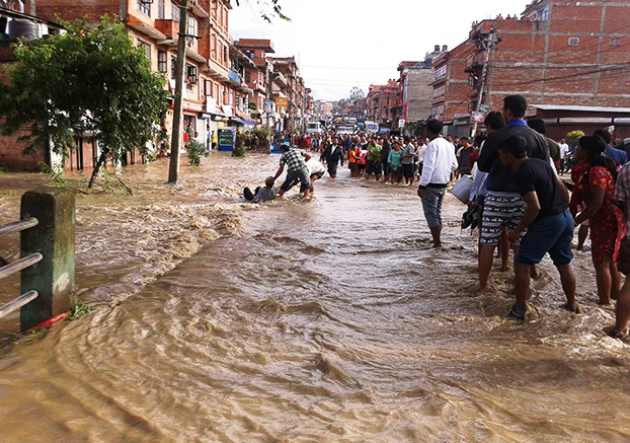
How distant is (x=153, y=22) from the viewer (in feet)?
89.7

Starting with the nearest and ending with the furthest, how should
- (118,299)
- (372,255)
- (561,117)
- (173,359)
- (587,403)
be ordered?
1. (587,403)
2. (173,359)
3. (118,299)
4. (372,255)
5. (561,117)

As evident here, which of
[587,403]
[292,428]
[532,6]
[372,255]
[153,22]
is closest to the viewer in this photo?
[292,428]

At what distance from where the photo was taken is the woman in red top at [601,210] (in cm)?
500

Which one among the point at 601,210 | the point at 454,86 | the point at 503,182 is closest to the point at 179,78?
the point at 503,182

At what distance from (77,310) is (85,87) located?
29.9 ft

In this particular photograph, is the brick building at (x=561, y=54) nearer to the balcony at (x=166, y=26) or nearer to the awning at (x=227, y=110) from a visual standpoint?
the awning at (x=227, y=110)

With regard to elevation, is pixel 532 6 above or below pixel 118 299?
above

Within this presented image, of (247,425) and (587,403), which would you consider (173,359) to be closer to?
(247,425)

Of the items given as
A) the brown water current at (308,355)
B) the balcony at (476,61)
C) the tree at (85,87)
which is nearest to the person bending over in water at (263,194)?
the tree at (85,87)

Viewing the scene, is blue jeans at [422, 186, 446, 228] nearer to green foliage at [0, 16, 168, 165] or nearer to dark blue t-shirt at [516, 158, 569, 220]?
dark blue t-shirt at [516, 158, 569, 220]

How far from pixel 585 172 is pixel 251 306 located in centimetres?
342

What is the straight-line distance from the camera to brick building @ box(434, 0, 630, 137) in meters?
45.3

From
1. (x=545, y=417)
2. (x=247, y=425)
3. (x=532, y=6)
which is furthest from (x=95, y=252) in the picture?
(x=532, y=6)

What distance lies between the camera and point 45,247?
13.2ft
